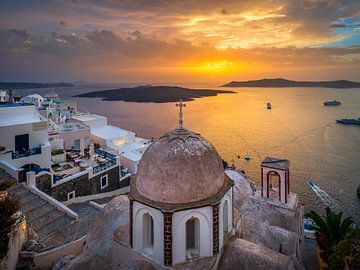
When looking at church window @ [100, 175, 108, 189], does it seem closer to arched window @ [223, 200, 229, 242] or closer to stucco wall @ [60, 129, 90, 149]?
stucco wall @ [60, 129, 90, 149]

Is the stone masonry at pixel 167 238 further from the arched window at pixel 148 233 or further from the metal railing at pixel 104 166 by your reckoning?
the metal railing at pixel 104 166

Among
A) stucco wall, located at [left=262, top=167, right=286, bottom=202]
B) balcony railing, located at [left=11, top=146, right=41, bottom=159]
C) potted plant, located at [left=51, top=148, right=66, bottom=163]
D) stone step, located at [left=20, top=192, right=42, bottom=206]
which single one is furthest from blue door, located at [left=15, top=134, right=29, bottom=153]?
stucco wall, located at [left=262, top=167, right=286, bottom=202]

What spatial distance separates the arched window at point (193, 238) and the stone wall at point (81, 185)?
452 inches

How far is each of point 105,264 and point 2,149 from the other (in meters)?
Result: 13.1

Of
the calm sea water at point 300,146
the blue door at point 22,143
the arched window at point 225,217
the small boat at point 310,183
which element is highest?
the blue door at point 22,143

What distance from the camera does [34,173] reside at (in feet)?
51.1

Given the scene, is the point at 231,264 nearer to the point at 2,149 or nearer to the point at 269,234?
the point at 269,234

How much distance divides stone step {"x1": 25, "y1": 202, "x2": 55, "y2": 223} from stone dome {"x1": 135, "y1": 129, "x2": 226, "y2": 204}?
8176 mm

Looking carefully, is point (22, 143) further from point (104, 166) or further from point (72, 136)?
point (72, 136)

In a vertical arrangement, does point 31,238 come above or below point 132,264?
below

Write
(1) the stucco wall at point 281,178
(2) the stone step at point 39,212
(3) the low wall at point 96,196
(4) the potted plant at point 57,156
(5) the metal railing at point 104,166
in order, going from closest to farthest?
1. (1) the stucco wall at point 281,178
2. (2) the stone step at point 39,212
3. (3) the low wall at point 96,196
4. (5) the metal railing at point 104,166
5. (4) the potted plant at point 57,156

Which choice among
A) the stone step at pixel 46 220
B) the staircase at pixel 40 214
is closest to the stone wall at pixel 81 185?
the staircase at pixel 40 214

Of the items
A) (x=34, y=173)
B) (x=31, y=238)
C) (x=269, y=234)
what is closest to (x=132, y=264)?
(x=269, y=234)

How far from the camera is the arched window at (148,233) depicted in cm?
815
